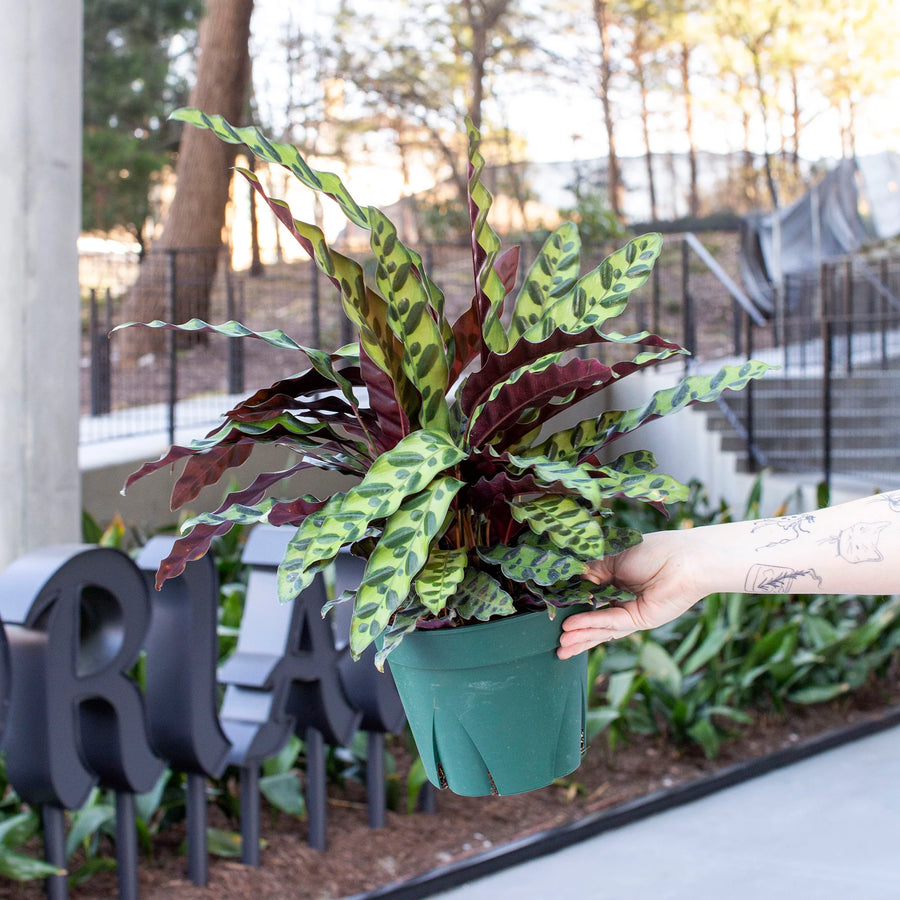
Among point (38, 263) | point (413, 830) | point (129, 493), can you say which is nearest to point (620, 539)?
point (413, 830)

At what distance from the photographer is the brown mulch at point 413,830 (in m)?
2.33

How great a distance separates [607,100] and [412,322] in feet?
50.6

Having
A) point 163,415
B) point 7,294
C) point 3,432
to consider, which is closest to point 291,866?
point 3,432

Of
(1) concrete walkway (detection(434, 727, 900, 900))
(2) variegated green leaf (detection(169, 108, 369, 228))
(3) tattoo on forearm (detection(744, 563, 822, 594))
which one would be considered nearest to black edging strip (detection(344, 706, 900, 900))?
(1) concrete walkway (detection(434, 727, 900, 900))

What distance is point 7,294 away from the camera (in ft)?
9.07

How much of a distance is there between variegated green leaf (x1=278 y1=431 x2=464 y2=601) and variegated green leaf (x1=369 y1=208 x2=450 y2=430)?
0.10 m

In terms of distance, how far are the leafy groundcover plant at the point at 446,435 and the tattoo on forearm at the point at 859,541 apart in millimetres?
263

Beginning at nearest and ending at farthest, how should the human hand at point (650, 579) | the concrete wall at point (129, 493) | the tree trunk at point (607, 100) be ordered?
the human hand at point (650, 579) → the concrete wall at point (129, 493) → the tree trunk at point (607, 100)

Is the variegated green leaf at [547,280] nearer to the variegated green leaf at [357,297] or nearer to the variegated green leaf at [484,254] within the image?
the variegated green leaf at [484,254]

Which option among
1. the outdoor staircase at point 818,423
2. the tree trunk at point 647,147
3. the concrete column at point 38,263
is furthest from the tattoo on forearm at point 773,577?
the tree trunk at point 647,147

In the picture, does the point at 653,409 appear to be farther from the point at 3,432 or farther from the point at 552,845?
the point at 3,432

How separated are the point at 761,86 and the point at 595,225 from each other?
6658 millimetres

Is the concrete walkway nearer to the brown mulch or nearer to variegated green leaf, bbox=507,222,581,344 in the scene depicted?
the brown mulch

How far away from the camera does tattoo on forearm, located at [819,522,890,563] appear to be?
1.12 meters
